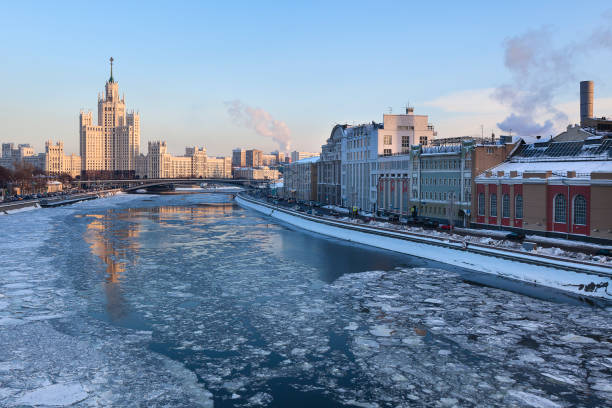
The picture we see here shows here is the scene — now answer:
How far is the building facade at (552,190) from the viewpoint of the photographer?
37.2 metres

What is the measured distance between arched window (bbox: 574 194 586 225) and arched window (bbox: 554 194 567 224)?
36.9 inches

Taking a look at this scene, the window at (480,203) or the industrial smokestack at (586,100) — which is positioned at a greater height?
the industrial smokestack at (586,100)

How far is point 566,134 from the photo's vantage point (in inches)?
1944

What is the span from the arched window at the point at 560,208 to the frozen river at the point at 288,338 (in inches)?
449

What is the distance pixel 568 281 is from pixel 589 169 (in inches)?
567

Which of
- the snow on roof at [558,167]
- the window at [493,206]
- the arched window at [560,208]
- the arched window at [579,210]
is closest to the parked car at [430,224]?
the window at [493,206]

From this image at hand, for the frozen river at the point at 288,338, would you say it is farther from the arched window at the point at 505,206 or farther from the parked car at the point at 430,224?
the parked car at the point at 430,224

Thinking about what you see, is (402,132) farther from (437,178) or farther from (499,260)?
(499,260)

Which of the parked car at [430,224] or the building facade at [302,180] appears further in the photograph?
the building facade at [302,180]

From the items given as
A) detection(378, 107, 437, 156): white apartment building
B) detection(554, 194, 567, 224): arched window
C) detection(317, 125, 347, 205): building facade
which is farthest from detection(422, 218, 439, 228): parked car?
detection(317, 125, 347, 205): building facade

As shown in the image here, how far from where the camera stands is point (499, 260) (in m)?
34.5

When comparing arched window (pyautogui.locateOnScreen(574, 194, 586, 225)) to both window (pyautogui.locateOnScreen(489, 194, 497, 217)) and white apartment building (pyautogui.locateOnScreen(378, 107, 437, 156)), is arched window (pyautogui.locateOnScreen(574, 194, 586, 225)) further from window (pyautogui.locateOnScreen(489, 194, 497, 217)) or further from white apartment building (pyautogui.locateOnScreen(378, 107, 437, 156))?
white apartment building (pyautogui.locateOnScreen(378, 107, 437, 156))

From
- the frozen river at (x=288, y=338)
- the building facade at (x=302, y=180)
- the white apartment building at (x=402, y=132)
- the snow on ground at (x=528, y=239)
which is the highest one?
the white apartment building at (x=402, y=132)

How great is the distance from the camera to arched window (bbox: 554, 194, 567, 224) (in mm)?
39906
